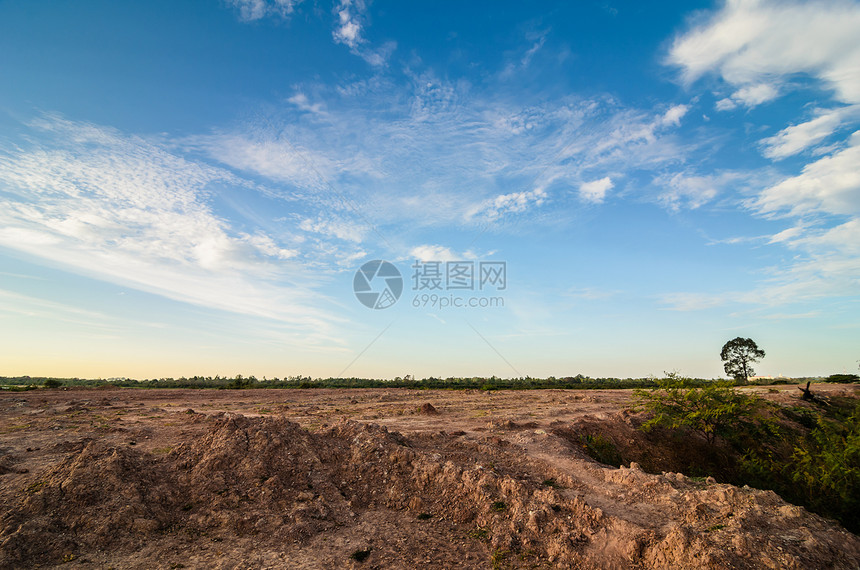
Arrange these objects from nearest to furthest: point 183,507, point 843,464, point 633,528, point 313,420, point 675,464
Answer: point 633,528
point 183,507
point 843,464
point 675,464
point 313,420

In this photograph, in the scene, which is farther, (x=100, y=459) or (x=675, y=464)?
(x=675, y=464)

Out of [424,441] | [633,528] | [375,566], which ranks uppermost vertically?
[424,441]

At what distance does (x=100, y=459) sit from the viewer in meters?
8.29

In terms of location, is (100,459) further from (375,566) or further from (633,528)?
(633,528)

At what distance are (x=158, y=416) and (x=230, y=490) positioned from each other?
1150cm

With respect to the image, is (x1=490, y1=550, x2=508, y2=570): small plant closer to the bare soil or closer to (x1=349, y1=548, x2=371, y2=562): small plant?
the bare soil

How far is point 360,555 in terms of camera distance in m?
6.36

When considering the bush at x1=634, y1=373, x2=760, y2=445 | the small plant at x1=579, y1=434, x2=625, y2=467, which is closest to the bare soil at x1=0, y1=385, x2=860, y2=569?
the small plant at x1=579, y1=434, x2=625, y2=467

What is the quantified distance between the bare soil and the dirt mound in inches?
1.1

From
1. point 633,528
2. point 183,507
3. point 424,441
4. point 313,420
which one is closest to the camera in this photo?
point 633,528

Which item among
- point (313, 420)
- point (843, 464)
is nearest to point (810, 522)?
point (843, 464)

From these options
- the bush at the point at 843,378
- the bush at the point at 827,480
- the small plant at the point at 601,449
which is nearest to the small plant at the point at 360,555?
the small plant at the point at 601,449

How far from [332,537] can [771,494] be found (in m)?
7.40

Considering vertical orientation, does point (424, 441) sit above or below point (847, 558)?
above
